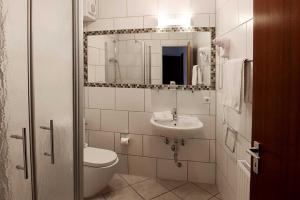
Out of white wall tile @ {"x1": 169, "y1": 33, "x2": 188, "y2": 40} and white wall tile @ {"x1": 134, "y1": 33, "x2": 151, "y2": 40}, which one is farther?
white wall tile @ {"x1": 134, "y1": 33, "x2": 151, "y2": 40}

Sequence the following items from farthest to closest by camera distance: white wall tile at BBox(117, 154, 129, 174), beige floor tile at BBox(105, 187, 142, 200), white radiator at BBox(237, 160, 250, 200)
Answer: white wall tile at BBox(117, 154, 129, 174) < beige floor tile at BBox(105, 187, 142, 200) < white radiator at BBox(237, 160, 250, 200)

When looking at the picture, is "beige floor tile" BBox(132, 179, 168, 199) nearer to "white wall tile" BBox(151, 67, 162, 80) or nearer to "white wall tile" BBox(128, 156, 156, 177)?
"white wall tile" BBox(128, 156, 156, 177)

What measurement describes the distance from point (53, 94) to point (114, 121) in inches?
66.7

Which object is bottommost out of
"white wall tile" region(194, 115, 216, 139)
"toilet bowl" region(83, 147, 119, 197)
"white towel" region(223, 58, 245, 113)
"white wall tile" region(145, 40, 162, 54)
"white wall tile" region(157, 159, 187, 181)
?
"white wall tile" region(157, 159, 187, 181)

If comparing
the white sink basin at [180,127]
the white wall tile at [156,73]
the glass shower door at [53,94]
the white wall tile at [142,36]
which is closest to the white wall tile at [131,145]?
the white sink basin at [180,127]

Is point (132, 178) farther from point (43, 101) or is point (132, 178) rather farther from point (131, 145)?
point (43, 101)

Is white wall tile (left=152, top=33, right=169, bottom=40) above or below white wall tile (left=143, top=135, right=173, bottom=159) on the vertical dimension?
above

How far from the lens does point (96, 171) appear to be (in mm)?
2182

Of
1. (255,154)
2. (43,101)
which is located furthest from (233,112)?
(43,101)

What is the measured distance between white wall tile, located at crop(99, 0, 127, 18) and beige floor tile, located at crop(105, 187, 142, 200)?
1.99m

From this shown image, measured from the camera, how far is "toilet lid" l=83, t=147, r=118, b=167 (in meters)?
2.18

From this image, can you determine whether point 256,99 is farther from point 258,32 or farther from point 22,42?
point 22,42

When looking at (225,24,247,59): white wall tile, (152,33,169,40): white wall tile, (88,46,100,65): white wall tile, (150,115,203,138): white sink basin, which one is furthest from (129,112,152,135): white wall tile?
(225,24,247,59): white wall tile

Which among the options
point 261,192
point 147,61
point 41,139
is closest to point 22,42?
point 41,139
